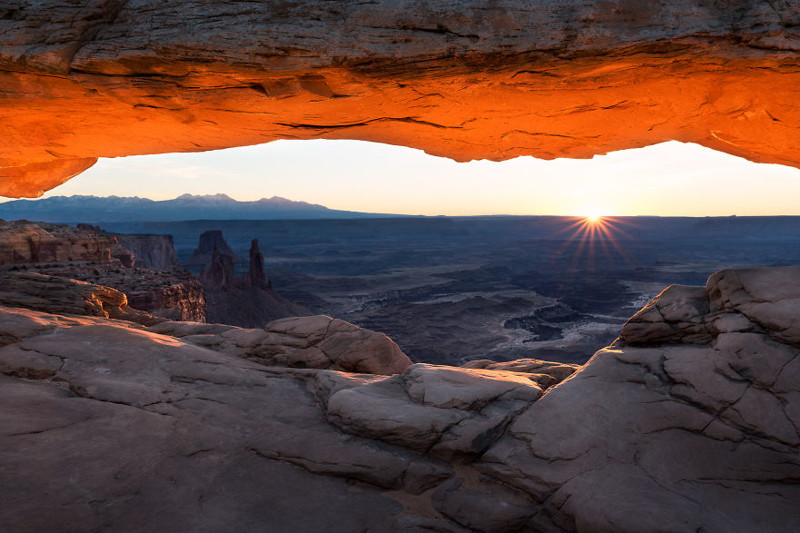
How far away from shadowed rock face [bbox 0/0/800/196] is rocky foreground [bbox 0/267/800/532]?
8.51 feet

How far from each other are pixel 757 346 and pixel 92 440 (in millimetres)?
6066

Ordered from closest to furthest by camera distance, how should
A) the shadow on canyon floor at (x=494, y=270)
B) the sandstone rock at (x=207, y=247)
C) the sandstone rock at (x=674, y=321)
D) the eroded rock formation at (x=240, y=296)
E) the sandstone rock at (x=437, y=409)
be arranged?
the sandstone rock at (x=437, y=409)
the sandstone rock at (x=674, y=321)
the eroded rock formation at (x=240, y=296)
the shadow on canyon floor at (x=494, y=270)
the sandstone rock at (x=207, y=247)

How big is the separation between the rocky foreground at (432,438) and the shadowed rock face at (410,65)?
8.51ft

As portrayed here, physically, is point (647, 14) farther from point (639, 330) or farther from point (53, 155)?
point (53, 155)

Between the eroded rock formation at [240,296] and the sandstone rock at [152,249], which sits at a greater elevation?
the sandstone rock at [152,249]

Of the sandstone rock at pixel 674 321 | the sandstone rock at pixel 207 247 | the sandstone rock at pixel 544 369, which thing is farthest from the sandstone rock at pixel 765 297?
the sandstone rock at pixel 207 247

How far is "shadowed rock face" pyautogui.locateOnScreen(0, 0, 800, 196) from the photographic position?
447 centimetres

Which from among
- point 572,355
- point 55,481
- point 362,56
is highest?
point 362,56

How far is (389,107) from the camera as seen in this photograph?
6.04 m

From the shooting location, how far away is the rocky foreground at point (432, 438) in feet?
10.4

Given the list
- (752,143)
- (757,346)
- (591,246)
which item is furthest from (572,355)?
(591,246)

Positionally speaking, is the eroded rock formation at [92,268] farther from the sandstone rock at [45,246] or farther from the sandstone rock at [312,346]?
the sandstone rock at [312,346]

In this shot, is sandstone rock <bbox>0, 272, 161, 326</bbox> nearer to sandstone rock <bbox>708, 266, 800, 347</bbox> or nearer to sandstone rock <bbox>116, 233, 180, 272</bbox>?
sandstone rock <bbox>708, 266, 800, 347</bbox>

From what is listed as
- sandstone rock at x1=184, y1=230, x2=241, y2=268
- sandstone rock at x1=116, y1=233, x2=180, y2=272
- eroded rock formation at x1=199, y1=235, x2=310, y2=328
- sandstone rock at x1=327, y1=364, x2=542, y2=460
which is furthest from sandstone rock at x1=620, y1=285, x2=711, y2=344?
sandstone rock at x1=184, y1=230, x2=241, y2=268
